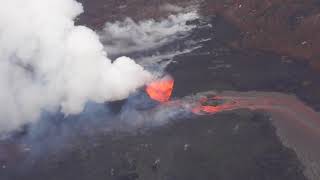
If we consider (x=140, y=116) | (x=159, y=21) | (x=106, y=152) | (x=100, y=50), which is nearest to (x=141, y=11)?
(x=159, y=21)

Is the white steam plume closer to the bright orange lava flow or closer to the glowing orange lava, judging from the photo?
the bright orange lava flow

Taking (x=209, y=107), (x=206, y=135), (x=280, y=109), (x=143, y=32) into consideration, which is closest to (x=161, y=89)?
(x=209, y=107)

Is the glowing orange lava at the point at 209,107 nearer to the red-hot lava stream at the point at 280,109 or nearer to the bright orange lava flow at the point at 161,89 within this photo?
the red-hot lava stream at the point at 280,109

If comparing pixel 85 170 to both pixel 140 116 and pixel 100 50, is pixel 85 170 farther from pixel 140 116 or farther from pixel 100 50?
pixel 100 50

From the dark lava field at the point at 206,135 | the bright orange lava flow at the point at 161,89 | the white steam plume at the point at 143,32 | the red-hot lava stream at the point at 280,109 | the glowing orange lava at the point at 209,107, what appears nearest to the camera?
the red-hot lava stream at the point at 280,109

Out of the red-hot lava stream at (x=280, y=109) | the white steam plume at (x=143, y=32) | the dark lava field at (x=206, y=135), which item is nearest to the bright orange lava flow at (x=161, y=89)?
the red-hot lava stream at (x=280, y=109)

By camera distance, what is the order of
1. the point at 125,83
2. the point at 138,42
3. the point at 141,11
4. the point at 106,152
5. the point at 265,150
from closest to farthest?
the point at 265,150, the point at 106,152, the point at 125,83, the point at 138,42, the point at 141,11

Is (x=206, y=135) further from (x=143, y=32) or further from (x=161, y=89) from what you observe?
(x=143, y=32)
